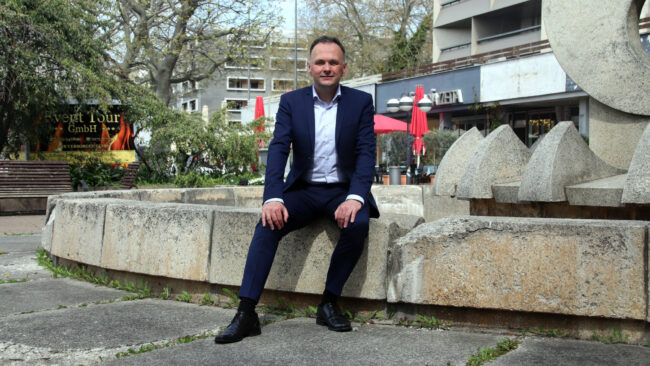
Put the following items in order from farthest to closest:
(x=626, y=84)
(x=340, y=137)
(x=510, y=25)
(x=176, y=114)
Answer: (x=510, y=25) < (x=176, y=114) < (x=626, y=84) < (x=340, y=137)

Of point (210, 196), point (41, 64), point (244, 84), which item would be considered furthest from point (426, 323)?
point (244, 84)

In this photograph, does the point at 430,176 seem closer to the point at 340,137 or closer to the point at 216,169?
the point at 216,169

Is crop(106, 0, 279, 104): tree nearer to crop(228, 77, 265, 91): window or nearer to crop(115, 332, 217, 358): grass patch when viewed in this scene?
crop(115, 332, 217, 358): grass patch

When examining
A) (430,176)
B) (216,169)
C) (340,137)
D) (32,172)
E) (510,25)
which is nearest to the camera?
(340,137)

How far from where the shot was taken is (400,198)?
28.9ft

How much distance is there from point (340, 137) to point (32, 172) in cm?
1085

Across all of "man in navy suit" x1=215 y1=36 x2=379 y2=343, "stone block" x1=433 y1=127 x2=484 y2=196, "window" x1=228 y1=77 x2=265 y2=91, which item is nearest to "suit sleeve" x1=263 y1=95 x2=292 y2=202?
"man in navy suit" x1=215 y1=36 x2=379 y2=343

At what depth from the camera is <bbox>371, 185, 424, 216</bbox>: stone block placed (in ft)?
29.0

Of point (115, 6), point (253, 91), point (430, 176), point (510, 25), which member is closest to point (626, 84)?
point (430, 176)

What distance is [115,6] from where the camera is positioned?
2139cm

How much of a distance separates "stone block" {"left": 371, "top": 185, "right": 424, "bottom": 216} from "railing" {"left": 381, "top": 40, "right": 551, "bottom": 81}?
15.8 m

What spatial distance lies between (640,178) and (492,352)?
5.73 feet

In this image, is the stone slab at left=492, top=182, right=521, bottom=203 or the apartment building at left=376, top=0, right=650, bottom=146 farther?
the apartment building at left=376, top=0, right=650, bottom=146

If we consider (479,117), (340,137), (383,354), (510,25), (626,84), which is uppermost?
(510,25)
